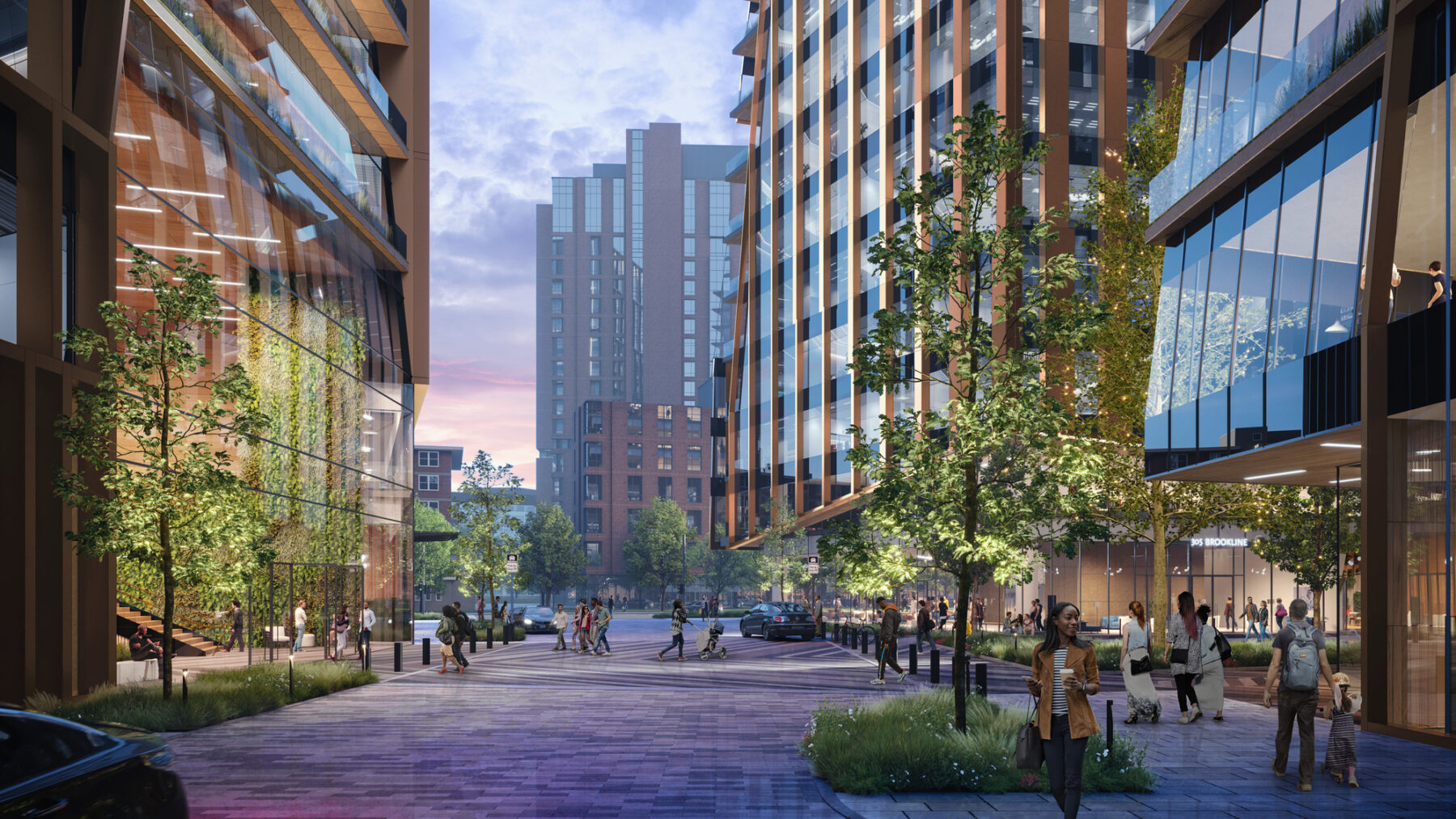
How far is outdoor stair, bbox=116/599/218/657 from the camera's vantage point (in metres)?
23.1

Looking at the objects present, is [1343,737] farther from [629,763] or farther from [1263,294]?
[1263,294]

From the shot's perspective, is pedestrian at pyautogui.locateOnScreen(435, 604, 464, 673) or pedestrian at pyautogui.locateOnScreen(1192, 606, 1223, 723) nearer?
pedestrian at pyautogui.locateOnScreen(1192, 606, 1223, 723)

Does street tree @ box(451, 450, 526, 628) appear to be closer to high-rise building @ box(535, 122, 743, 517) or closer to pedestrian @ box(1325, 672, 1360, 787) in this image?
pedestrian @ box(1325, 672, 1360, 787)

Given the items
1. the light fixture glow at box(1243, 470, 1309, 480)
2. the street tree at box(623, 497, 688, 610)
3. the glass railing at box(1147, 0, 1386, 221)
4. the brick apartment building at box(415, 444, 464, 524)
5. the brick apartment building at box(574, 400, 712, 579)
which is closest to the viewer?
the glass railing at box(1147, 0, 1386, 221)

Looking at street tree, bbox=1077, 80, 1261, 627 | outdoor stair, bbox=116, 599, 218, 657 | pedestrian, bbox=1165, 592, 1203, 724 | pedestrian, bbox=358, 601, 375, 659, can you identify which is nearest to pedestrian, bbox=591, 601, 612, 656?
pedestrian, bbox=358, 601, 375, 659

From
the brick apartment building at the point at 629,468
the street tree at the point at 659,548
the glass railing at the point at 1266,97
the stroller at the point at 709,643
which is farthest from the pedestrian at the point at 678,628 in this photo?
the brick apartment building at the point at 629,468

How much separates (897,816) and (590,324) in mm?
169892

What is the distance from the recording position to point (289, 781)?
11.2 metres

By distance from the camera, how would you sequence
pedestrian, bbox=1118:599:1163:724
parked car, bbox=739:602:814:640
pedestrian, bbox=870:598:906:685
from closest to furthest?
pedestrian, bbox=1118:599:1163:724, pedestrian, bbox=870:598:906:685, parked car, bbox=739:602:814:640

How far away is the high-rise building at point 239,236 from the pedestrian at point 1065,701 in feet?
49.0

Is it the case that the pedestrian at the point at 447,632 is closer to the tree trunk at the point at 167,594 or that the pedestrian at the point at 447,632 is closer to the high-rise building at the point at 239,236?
the high-rise building at the point at 239,236

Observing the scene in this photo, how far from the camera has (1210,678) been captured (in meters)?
17.1

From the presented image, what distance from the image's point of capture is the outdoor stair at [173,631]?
23.1 meters

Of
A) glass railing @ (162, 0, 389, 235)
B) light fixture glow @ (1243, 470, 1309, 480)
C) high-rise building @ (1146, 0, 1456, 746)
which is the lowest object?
light fixture glow @ (1243, 470, 1309, 480)
